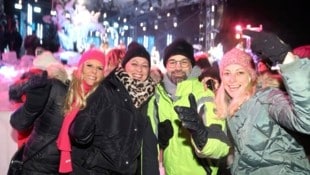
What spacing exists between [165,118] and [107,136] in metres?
0.68

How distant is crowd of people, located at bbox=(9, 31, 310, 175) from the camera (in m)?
2.69

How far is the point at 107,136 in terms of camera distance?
3400 mm

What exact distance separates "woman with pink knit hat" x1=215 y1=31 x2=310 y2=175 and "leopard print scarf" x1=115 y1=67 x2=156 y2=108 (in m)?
0.75

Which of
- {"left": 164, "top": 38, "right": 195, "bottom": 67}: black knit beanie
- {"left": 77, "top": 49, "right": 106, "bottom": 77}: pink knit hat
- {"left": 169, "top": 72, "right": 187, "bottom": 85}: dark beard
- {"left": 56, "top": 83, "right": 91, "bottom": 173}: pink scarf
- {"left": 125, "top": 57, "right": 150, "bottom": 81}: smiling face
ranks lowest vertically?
{"left": 56, "top": 83, "right": 91, "bottom": 173}: pink scarf

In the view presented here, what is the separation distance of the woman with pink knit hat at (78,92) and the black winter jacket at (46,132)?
8cm

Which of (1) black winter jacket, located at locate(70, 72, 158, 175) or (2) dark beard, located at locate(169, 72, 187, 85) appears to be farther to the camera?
(2) dark beard, located at locate(169, 72, 187, 85)

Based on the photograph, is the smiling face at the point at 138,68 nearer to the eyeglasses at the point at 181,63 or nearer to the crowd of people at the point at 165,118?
the crowd of people at the point at 165,118

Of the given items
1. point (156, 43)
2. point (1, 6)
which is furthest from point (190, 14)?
point (1, 6)

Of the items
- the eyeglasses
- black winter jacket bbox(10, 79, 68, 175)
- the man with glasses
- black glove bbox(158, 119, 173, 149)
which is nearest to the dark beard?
the man with glasses

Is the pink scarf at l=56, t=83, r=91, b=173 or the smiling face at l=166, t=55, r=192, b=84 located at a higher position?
the smiling face at l=166, t=55, r=192, b=84

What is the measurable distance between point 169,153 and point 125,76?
0.91 m

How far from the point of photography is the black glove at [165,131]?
377 cm

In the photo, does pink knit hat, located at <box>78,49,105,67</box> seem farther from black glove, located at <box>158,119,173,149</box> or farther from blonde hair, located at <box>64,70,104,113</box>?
black glove, located at <box>158,119,173,149</box>

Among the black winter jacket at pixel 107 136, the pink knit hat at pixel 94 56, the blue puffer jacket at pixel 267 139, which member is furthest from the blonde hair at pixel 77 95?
the blue puffer jacket at pixel 267 139
